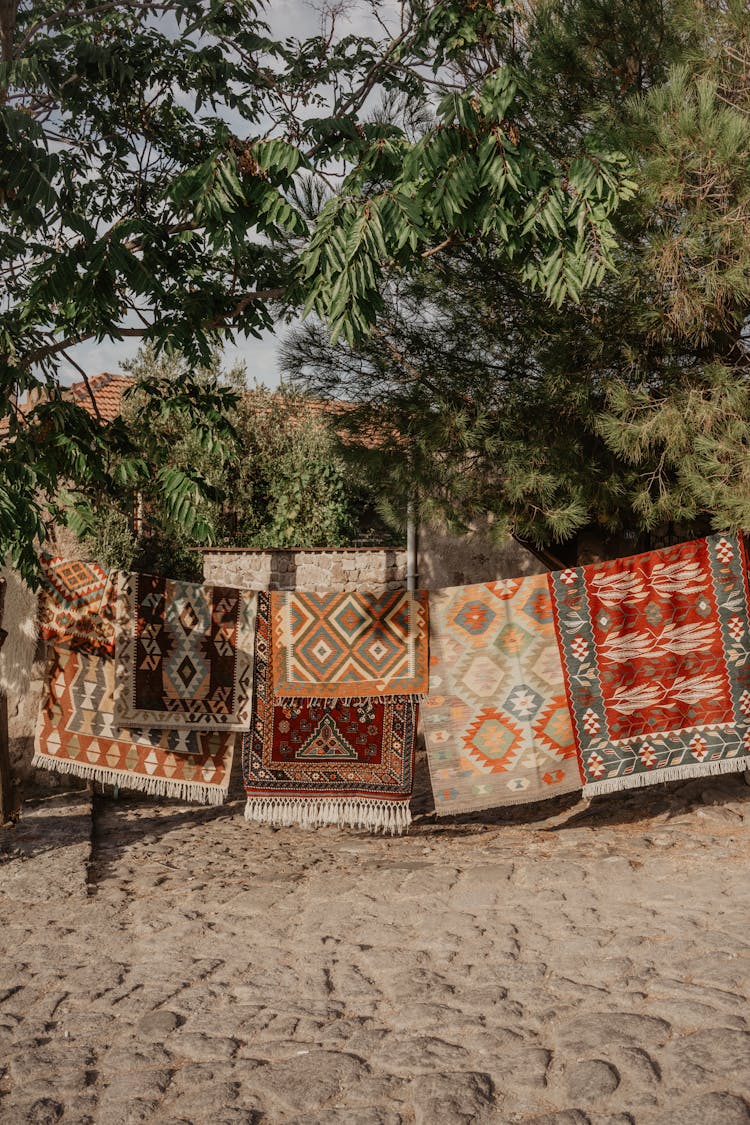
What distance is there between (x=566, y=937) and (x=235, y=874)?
6.63ft

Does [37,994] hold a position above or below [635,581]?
below

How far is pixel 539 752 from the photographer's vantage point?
5617mm

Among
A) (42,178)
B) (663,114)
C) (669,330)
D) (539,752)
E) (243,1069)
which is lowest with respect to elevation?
(243,1069)

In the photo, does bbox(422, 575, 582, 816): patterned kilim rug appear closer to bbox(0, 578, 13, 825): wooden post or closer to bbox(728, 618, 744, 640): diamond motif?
bbox(728, 618, 744, 640): diamond motif

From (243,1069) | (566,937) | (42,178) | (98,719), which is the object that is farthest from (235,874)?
(42,178)

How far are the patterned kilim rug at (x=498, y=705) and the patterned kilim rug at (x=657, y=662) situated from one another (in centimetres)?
11

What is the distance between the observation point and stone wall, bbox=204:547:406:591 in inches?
380

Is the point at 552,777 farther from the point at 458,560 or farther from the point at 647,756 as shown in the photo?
the point at 458,560

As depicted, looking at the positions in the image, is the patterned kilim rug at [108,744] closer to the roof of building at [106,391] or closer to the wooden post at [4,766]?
the wooden post at [4,766]

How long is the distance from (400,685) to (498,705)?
589mm

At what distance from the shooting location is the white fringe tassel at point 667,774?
5.53m

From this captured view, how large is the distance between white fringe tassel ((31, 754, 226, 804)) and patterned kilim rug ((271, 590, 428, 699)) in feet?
2.54

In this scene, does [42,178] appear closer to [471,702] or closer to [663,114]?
[663,114]

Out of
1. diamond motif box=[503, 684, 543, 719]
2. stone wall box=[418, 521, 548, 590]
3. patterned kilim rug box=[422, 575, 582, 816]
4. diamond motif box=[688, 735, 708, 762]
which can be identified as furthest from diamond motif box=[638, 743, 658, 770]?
stone wall box=[418, 521, 548, 590]
